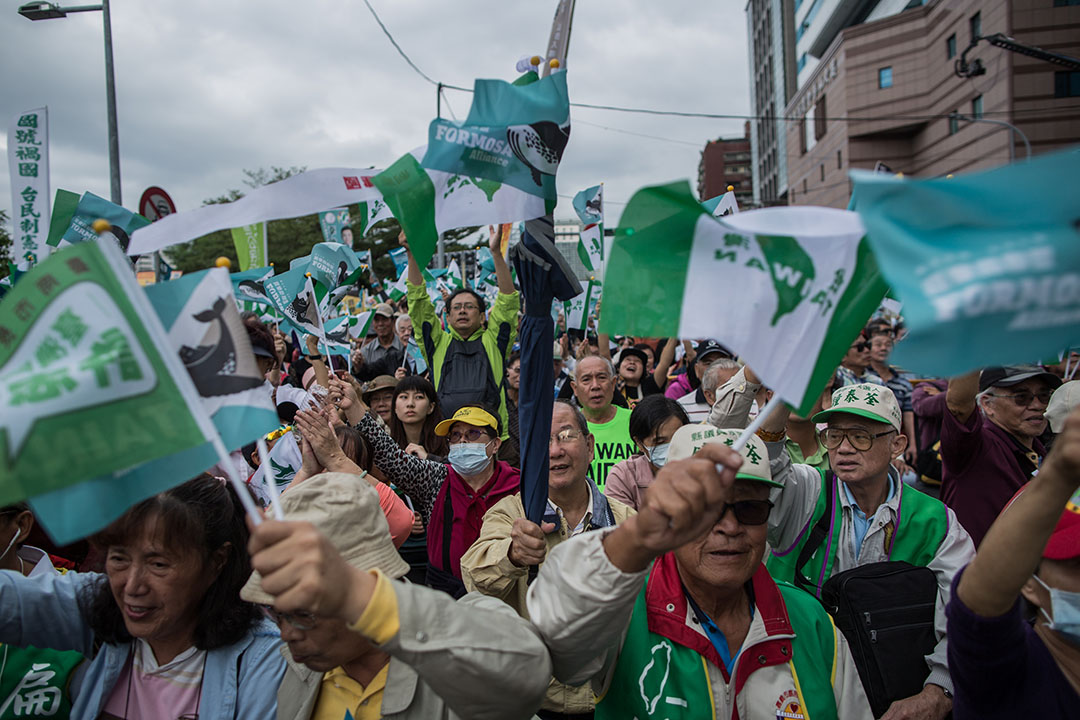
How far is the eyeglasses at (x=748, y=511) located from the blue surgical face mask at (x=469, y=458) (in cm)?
182

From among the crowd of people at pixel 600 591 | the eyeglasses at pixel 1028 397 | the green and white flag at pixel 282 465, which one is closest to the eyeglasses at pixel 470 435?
the crowd of people at pixel 600 591

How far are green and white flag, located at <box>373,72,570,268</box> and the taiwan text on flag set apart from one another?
77 cm

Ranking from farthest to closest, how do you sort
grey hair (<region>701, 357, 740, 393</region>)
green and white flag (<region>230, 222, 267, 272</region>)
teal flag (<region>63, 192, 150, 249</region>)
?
green and white flag (<region>230, 222, 267, 272</region>)
grey hair (<region>701, 357, 740, 393</region>)
teal flag (<region>63, 192, 150, 249</region>)

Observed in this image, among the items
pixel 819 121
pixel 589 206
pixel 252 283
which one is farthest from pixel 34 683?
pixel 819 121

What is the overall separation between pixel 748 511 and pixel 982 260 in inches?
47.3

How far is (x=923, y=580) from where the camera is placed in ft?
9.01

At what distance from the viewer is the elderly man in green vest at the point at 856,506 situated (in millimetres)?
2977

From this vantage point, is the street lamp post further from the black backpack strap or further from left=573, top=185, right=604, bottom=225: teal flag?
the black backpack strap

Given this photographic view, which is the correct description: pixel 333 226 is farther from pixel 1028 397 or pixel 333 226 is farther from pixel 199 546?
pixel 1028 397

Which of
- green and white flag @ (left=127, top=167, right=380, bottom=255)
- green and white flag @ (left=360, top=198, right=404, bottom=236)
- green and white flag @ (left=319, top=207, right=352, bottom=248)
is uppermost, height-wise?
green and white flag @ (left=319, top=207, right=352, bottom=248)

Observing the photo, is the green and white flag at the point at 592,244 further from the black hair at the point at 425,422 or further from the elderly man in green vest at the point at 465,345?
the black hair at the point at 425,422

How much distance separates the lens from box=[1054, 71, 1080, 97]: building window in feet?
95.6

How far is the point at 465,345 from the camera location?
618cm

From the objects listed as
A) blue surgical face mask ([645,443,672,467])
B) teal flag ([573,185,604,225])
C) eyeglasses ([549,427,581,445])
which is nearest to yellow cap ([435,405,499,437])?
eyeglasses ([549,427,581,445])
